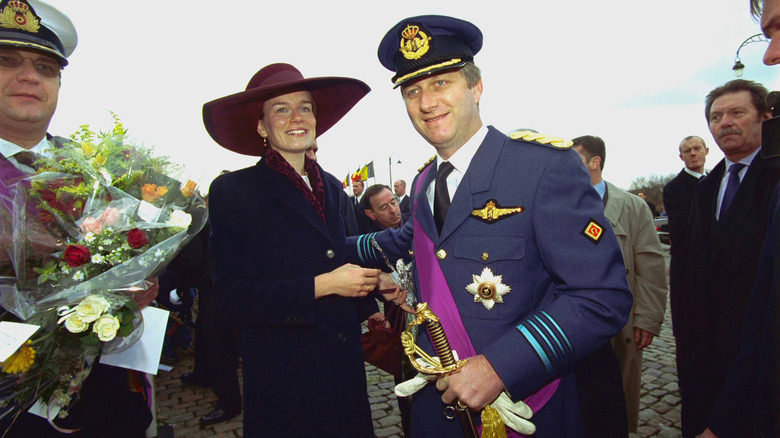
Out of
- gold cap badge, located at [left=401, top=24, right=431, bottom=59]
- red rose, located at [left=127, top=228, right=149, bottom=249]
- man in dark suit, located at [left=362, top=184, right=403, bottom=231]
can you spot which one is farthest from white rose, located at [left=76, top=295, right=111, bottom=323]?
man in dark suit, located at [left=362, top=184, right=403, bottom=231]

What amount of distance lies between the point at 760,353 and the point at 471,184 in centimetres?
118

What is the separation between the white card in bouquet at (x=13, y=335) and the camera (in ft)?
4.68

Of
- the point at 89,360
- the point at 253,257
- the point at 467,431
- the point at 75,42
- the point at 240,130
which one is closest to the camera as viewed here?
the point at 467,431

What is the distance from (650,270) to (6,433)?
464 cm

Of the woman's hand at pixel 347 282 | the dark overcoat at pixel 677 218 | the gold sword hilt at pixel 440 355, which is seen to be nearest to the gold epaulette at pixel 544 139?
the gold sword hilt at pixel 440 355

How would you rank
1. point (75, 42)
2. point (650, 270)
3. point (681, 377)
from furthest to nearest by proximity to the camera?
point (650, 270) → point (681, 377) → point (75, 42)

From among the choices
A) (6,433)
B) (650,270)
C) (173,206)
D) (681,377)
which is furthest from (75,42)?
(681,377)

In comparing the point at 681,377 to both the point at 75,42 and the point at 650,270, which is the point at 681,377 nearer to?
the point at 650,270

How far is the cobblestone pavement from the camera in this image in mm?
4254

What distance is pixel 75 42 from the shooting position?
2607 millimetres

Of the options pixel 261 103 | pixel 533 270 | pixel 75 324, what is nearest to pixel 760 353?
pixel 533 270

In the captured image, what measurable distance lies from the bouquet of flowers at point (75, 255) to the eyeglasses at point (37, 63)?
0.56 m

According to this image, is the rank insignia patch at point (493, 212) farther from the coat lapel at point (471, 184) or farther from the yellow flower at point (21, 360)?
the yellow flower at point (21, 360)

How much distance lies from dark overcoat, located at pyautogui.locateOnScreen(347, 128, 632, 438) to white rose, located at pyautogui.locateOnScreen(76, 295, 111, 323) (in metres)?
1.32
